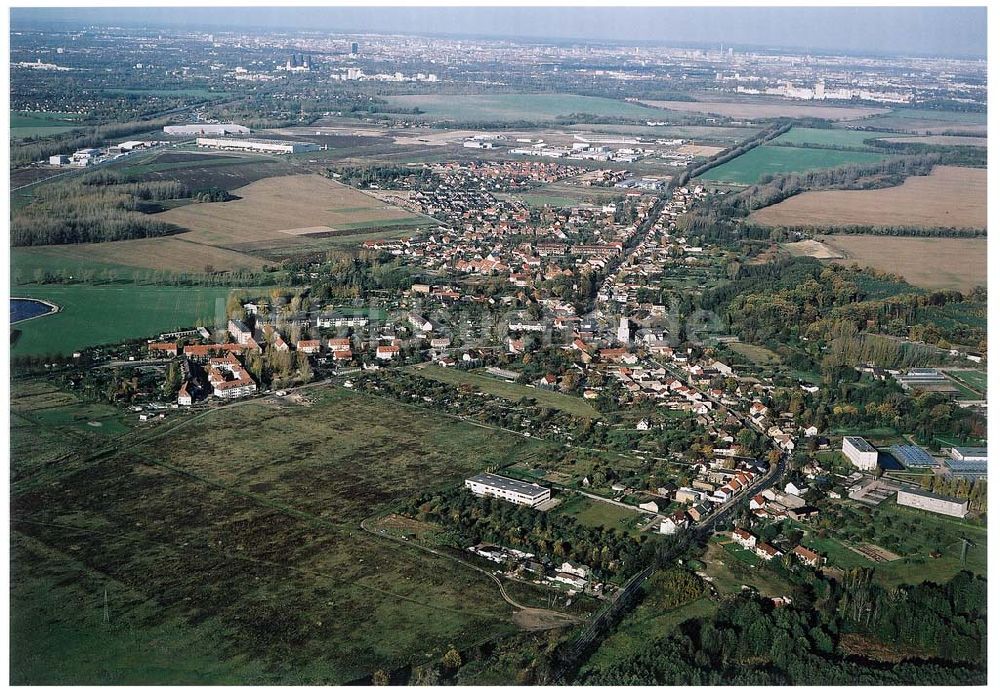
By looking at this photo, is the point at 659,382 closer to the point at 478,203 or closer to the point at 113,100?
the point at 478,203

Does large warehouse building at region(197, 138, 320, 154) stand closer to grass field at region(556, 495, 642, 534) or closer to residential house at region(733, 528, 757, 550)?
grass field at region(556, 495, 642, 534)

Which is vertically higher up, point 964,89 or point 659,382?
point 964,89

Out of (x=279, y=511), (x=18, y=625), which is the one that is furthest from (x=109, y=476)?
(x=18, y=625)

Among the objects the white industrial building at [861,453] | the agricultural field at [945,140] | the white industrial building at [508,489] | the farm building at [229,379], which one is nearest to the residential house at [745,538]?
the white industrial building at [508,489]

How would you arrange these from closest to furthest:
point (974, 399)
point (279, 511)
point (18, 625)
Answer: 1. point (18, 625)
2. point (279, 511)
3. point (974, 399)

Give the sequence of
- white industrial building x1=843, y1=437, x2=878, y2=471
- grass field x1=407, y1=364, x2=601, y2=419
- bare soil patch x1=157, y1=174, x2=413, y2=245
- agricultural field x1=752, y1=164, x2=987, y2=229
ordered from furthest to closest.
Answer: agricultural field x1=752, y1=164, x2=987, y2=229
bare soil patch x1=157, y1=174, x2=413, y2=245
grass field x1=407, y1=364, x2=601, y2=419
white industrial building x1=843, y1=437, x2=878, y2=471

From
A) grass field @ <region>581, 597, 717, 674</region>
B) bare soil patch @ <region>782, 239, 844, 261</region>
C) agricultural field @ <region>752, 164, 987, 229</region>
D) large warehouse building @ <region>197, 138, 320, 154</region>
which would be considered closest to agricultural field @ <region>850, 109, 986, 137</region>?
agricultural field @ <region>752, 164, 987, 229</region>

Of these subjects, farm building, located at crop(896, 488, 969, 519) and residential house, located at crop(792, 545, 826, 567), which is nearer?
residential house, located at crop(792, 545, 826, 567)
